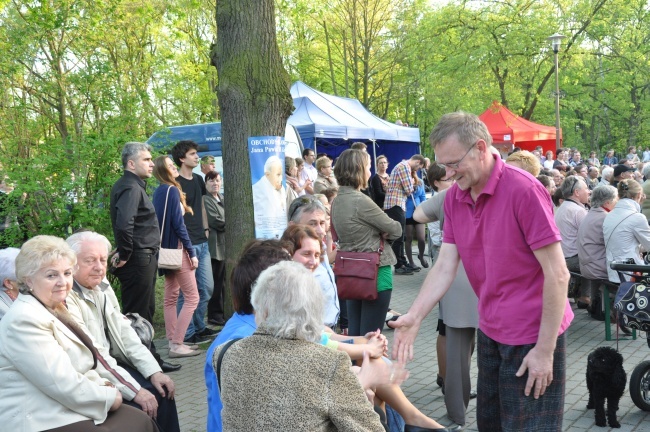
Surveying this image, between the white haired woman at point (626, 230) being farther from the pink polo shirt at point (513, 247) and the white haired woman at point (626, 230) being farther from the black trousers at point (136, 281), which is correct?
the black trousers at point (136, 281)

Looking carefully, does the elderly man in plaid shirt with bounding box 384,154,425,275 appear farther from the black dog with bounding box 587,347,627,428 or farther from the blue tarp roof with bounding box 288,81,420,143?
the black dog with bounding box 587,347,627,428

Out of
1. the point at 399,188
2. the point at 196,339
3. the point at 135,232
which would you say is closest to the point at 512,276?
the point at 135,232

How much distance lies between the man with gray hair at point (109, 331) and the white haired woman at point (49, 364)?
0.36 m

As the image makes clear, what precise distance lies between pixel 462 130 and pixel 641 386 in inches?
126

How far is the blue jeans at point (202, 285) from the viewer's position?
7762mm

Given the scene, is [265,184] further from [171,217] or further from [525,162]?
[525,162]

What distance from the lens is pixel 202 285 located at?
7957 millimetres

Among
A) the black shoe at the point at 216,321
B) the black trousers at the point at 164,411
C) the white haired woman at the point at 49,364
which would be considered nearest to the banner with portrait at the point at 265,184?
the black trousers at the point at 164,411

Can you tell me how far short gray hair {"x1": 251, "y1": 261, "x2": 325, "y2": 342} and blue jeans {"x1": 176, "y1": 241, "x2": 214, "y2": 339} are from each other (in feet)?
17.3

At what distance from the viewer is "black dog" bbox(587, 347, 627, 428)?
4.75m

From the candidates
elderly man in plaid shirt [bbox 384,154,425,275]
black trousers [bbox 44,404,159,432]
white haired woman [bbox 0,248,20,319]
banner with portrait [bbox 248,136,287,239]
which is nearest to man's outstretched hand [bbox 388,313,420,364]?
black trousers [bbox 44,404,159,432]

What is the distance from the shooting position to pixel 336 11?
93.2 ft

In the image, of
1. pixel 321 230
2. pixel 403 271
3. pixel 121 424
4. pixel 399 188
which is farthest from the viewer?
pixel 403 271

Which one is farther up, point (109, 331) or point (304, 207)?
point (304, 207)
